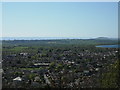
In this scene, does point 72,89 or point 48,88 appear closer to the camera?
point 48,88

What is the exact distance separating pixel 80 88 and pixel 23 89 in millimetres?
1276

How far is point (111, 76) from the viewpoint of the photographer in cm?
509

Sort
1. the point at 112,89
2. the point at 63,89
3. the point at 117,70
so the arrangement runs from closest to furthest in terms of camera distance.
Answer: the point at 112,89 < the point at 63,89 < the point at 117,70

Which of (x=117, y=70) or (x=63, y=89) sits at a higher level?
(x=117, y=70)

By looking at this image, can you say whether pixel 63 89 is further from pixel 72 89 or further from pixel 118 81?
pixel 118 81

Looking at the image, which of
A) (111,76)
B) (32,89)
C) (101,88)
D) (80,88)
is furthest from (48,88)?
(111,76)

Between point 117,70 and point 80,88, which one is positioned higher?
point 117,70

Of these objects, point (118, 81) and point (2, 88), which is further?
point (118, 81)

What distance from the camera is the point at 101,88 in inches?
184

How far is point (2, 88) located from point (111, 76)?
2506 mm

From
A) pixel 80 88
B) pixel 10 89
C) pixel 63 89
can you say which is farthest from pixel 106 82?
pixel 10 89

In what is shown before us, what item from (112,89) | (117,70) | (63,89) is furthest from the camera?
(117,70)

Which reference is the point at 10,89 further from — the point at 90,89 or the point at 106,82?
the point at 106,82

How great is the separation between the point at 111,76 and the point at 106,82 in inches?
11.2
